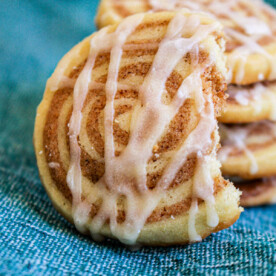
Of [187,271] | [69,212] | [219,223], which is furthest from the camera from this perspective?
[69,212]

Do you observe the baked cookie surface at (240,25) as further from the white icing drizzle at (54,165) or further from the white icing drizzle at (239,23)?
the white icing drizzle at (54,165)

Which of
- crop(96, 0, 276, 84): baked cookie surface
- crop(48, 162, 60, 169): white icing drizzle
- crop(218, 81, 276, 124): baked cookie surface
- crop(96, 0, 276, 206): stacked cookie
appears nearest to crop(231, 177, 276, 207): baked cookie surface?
crop(96, 0, 276, 206): stacked cookie

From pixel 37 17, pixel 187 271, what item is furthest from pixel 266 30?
pixel 37 17

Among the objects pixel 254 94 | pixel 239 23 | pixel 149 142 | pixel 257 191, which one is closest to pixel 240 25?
pixel 239 23

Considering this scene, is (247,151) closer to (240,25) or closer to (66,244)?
(240,25)

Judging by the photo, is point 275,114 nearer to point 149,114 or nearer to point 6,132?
point 149,114

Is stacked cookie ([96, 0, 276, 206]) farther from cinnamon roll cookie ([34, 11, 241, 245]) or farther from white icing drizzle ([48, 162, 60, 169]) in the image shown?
white icing drizzle ([48, 162, 60, 169])
